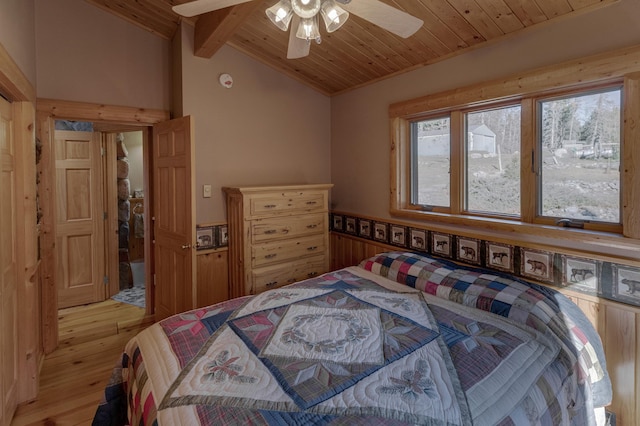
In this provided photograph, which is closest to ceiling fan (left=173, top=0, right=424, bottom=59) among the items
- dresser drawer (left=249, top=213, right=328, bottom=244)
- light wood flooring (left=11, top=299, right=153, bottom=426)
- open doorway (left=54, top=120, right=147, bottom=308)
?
dresser drawer (left=249, top=213, right=328, bottom=244)

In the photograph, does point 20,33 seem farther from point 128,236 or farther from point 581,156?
point 581,156

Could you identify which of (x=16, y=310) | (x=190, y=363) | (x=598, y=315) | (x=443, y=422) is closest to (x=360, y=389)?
(x=443, y=422)

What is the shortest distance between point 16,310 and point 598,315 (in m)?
3.33

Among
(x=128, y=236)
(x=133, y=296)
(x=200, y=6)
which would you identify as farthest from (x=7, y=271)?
(x=128, y=236)

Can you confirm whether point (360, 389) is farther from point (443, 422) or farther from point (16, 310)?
point (16, 310)

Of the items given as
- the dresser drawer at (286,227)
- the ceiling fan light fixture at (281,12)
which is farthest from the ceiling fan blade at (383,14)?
the dresser drawer at (286,227)

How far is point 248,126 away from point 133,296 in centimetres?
252

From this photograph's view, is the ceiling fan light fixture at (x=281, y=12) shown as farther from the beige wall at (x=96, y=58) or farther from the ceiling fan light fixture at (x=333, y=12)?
the beige wall at (x=96, y=58)

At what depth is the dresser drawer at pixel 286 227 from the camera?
3.02m

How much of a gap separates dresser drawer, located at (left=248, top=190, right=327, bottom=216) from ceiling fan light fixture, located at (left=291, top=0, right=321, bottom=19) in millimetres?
1656

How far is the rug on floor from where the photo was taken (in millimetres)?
4035

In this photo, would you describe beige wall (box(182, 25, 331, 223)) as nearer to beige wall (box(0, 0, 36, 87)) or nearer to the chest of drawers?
the chest of drawers

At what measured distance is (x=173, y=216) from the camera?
2.96 meters

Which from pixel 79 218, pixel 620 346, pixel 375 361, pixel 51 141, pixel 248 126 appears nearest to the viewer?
pixel 375 361
